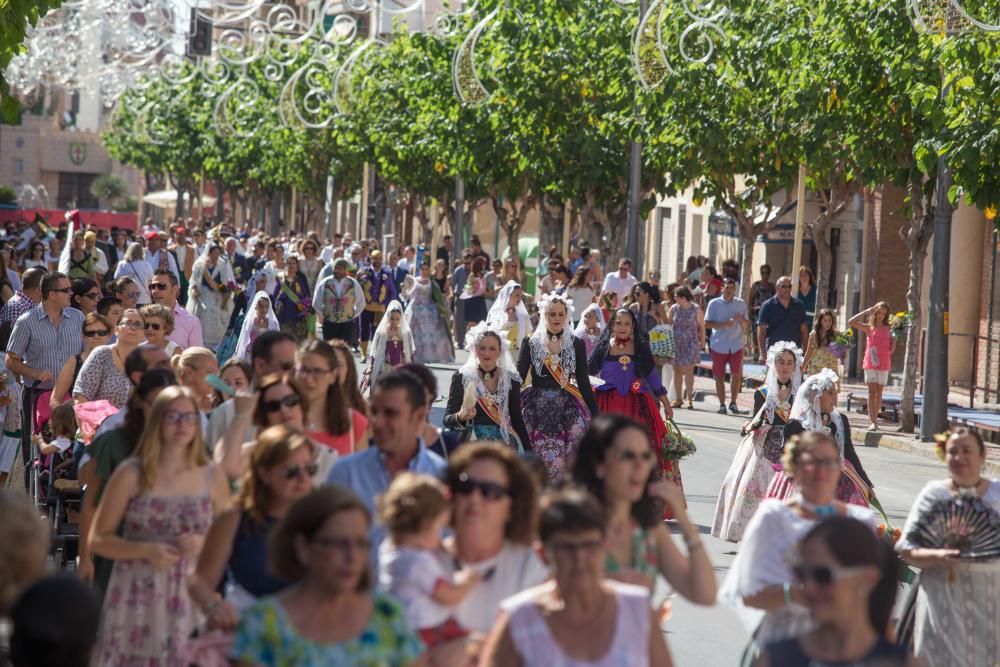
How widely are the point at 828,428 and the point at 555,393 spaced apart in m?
2.66

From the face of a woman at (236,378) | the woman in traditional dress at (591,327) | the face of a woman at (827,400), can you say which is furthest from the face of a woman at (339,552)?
the woman in traditional dress at (591,327)

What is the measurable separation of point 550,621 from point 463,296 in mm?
27252

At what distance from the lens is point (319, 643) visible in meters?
4.89

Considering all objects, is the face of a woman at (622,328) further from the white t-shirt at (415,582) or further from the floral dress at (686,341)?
the white t-shirt at (415,582)

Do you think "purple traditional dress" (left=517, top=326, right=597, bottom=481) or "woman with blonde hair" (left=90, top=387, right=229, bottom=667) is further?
"purple traditional dress" (left=517, top=326, right=597, bottom=481)

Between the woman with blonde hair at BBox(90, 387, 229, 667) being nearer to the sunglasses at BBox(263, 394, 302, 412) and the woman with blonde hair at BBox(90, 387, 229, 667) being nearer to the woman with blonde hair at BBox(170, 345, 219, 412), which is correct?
the sunglasses at BBox(263, 394, 302, 412)

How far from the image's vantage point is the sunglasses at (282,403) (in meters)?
7.77

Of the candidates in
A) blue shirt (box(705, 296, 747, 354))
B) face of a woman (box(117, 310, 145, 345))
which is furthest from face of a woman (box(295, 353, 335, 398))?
blue shirt (box(705, 296, 747, 354))

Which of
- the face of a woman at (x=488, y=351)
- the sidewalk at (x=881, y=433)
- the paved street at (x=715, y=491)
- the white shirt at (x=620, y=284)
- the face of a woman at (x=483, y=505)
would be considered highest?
the white shirt at (x=620, y=284)

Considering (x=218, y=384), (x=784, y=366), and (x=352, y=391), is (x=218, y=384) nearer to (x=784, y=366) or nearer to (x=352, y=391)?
(x=352, y=391)

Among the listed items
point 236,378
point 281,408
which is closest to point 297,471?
point 281,408

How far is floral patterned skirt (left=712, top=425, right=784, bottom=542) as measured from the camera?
1244cm

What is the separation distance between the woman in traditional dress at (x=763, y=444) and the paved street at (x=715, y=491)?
0.28 m

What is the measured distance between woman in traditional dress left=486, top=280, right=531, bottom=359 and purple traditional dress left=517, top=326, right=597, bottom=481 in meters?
6.10
